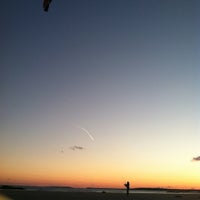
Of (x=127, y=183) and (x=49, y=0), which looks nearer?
(x=49, y=0)

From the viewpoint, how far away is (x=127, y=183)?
2197 inches

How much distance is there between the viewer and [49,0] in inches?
864

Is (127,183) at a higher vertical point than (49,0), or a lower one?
lower

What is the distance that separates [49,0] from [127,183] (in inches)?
1521
